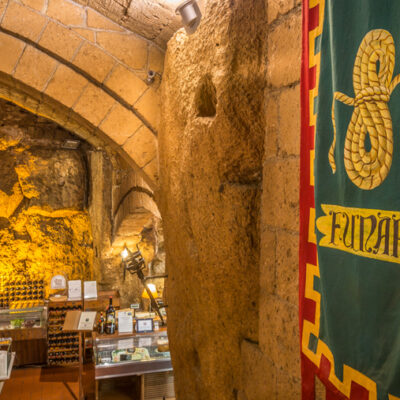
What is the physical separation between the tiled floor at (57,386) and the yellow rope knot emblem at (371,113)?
5347 mm

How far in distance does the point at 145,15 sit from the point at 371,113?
7.34 feet

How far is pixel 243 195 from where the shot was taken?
2.14m

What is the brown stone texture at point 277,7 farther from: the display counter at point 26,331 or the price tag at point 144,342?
the display counter at point 26,331

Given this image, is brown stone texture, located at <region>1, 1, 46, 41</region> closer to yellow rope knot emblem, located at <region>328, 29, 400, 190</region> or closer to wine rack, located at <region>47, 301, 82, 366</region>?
yellow rope knot emblem, located at <region>328, 29, 400, 190</region>

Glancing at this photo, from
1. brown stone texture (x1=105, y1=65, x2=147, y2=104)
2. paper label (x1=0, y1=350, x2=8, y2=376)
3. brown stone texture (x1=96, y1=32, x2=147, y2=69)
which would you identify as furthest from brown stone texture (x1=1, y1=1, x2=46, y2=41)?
paper label (x1=0, y1=350, x2=8, y2=376)

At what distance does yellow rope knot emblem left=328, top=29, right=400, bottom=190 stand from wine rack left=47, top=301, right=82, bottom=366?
24.3 ft

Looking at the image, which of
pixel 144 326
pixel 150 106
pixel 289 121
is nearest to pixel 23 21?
pixel 150 106

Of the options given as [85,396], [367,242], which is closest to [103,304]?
[85,396]

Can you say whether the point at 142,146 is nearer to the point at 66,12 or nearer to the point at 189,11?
the point at 66,12

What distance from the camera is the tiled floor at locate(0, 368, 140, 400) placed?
6.00 metres

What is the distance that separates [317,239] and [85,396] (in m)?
6.56

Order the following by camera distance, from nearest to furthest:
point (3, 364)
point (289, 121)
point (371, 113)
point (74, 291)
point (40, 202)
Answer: point (371, 113), point (289, 121), point (3, 364), point (74, 291), point (40, 202)

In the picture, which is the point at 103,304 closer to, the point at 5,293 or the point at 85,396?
the point at 85,396

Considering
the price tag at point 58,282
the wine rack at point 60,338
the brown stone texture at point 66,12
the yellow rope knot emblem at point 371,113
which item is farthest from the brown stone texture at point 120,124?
the price tag at point 58,282
